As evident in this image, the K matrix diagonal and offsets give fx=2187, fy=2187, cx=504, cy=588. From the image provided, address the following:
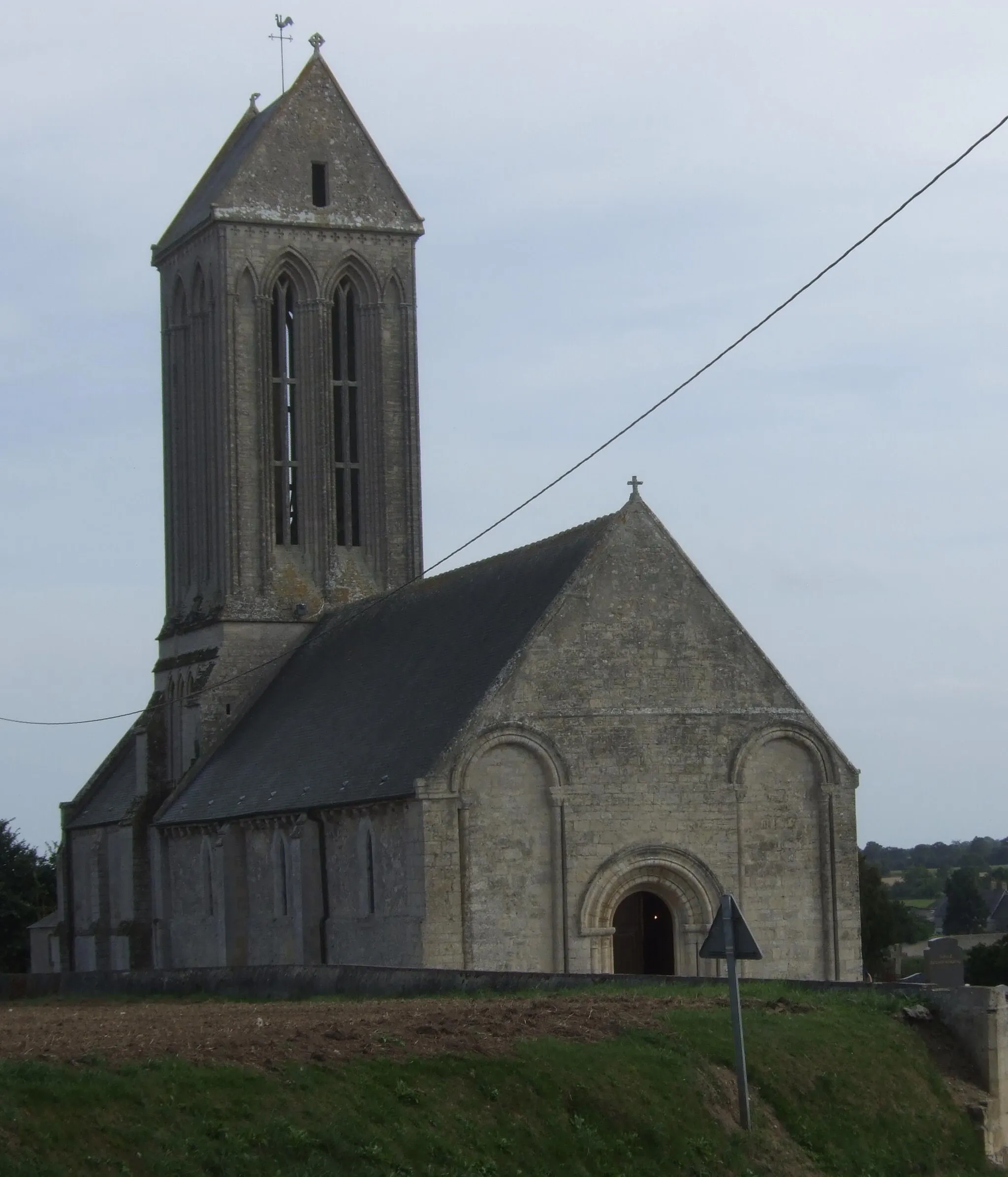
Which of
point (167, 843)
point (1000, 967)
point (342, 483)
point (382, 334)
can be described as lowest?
point (1000, 967)

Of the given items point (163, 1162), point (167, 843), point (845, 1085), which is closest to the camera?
point (163, 1162)

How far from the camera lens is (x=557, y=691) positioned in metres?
33.5

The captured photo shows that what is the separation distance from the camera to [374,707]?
3800 cm

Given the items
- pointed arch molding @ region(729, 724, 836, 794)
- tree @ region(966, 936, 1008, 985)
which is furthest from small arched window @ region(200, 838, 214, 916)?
tree @ region(966, 936, 1008, 985)

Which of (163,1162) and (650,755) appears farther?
(650,755)

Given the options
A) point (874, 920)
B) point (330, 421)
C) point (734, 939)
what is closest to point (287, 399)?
point (330, 421)

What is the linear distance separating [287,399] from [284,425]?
0.59 meters

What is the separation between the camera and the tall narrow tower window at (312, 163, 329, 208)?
47469 mm

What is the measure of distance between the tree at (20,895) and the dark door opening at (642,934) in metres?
28.7

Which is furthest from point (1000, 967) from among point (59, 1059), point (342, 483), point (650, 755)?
point (59, 1059)

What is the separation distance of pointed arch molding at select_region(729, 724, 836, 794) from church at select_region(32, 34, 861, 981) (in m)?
0.05

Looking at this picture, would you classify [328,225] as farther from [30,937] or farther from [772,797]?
[30,937]

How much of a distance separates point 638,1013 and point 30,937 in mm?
41180

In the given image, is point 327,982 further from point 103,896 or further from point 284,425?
point 284,425
